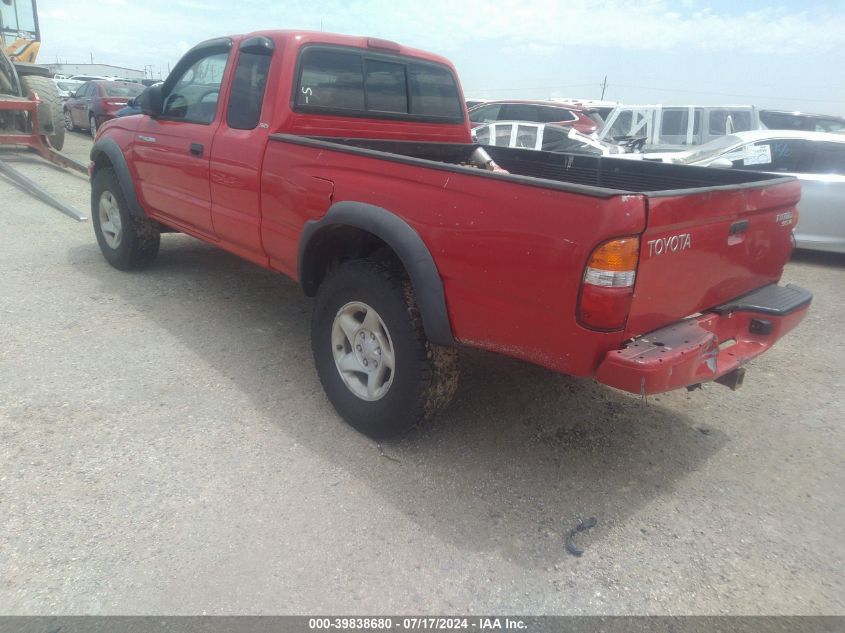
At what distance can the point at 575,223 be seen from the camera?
92.4 inches

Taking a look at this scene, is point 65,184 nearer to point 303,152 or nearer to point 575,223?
point 303,152

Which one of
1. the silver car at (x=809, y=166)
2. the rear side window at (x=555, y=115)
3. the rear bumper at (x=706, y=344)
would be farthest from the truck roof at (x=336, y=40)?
the rear side window at (x=555, y=115)

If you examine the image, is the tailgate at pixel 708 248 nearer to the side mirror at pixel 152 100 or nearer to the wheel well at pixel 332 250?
the wheel well at pixel 332 250

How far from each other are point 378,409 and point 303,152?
1433 millimetres

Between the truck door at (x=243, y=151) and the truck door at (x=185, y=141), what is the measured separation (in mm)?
151

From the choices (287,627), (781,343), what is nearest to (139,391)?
(287,627)

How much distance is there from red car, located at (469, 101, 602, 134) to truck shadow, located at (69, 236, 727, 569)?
11924 mm

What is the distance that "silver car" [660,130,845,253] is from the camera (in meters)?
7.28

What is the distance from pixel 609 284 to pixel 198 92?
3.45 m

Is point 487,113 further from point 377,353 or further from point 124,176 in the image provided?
point 377,353

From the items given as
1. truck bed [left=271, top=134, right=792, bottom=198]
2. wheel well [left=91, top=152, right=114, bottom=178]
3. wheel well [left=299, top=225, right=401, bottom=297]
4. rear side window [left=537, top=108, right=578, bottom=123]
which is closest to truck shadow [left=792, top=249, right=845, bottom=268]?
truck bed [left=271, top=134, right=792, bottom=198]

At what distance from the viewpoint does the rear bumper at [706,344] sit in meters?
2.41

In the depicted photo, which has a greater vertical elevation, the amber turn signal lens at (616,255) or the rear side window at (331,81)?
the rear side window at (331,81)

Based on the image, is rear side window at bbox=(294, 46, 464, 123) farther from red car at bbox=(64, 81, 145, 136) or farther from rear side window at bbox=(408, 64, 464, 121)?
red car at bbox=(64, 81, 145, 136)
